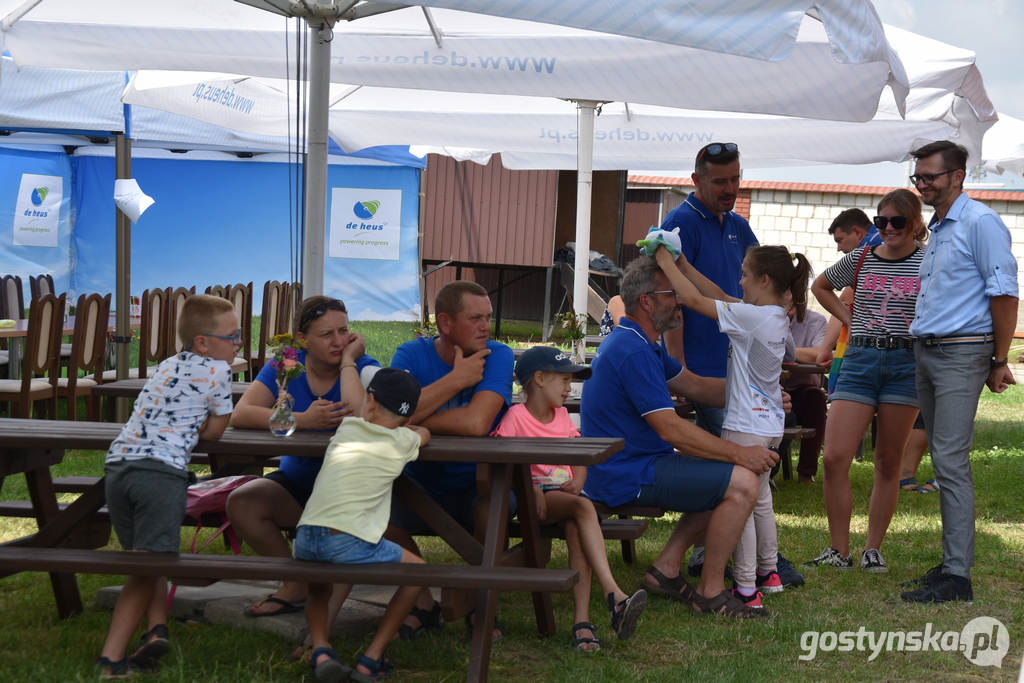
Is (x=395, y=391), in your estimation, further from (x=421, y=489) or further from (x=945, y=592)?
(x=945, y=592)

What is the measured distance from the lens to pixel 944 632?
421 cm

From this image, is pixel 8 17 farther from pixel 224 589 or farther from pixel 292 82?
pixel 224 589

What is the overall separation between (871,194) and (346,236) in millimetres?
8874

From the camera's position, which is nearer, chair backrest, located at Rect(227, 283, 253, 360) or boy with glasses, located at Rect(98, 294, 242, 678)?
boy with glasses, located at Rect(98, 294, 242, 678)

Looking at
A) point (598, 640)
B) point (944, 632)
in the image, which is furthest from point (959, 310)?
point (598, 640)

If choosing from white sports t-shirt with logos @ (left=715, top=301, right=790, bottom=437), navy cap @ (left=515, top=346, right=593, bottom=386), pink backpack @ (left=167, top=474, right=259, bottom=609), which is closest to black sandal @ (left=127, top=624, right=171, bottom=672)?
pink backpack @ (left=167, top=474, right=259, bottom=609)

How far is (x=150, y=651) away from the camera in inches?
138

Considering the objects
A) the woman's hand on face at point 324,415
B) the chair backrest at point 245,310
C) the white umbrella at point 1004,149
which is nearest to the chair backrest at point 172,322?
the chair backrest at point 245,310

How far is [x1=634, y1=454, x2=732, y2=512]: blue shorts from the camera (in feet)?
14.2

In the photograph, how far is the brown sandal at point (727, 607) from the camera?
4.35 meters

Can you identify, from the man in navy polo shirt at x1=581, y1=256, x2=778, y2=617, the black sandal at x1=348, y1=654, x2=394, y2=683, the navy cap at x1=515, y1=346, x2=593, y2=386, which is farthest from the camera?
the man in navy polo shirt at x1=581, y1=256, x2=778, y2=617

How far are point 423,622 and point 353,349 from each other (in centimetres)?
104

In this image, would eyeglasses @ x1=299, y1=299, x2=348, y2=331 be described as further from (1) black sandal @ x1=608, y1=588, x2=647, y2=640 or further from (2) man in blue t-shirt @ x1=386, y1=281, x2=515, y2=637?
(1) black sandal @ x1=608, y1=588, x2=647, y2=640

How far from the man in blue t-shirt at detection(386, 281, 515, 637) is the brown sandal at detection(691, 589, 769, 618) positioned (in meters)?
1.01
